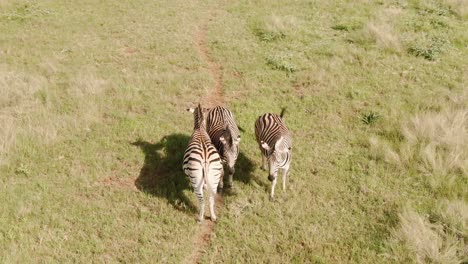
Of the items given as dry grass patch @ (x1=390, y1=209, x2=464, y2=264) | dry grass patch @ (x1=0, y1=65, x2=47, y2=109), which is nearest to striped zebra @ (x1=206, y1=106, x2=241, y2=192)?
dry grass patch @ (x1=390, y1=209, x2=464, y2=264)

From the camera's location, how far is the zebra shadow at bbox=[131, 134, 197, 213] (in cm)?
1017

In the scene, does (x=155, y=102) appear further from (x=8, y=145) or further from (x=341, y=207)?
(x=341, y=207)

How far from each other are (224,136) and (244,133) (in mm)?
2933

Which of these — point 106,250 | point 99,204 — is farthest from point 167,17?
point 106,250

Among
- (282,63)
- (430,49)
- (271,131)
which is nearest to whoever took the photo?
(271,131)

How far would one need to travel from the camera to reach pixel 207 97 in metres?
14.9

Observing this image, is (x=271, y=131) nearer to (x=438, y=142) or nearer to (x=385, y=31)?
(x=438, y=142)

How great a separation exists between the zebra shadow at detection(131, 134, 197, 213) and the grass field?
47mm

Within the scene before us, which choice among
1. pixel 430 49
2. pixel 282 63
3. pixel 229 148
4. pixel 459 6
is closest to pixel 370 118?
pixel 282 63

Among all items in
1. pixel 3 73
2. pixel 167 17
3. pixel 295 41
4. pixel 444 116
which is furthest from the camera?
pixel 167 17

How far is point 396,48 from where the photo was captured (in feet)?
58.3

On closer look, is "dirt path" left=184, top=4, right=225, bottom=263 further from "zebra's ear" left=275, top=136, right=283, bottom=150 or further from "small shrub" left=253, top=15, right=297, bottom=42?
"small shrub" left=253, top=15, right=297, bottom=42

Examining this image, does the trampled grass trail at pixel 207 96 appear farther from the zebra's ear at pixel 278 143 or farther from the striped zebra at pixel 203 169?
the zebra's ear at pixel 278 143

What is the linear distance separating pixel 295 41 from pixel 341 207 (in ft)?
36.3
